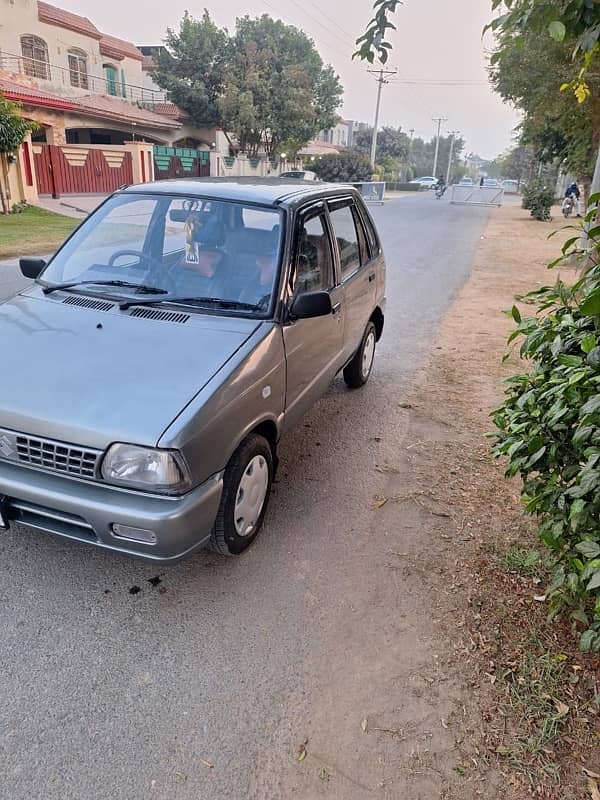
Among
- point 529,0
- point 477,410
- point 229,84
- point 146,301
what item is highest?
point 229,84

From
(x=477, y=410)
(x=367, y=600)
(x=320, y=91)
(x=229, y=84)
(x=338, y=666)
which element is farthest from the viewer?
(x=320, y=91)

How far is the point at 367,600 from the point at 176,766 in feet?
3.99

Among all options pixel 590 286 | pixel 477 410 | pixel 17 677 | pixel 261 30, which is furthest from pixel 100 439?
pixel 261 30

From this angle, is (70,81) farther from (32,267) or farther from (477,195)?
(32,267)

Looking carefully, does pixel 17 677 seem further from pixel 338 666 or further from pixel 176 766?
pixel 338 666

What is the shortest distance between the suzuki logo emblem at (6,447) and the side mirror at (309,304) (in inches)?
63.4

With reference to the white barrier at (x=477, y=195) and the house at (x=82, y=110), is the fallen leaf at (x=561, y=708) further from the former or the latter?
the white barrier at (x=477, y=195)

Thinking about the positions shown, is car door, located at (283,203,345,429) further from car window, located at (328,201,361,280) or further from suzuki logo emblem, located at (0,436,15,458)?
suzuki logo emblem, located at (0,436,15,458)

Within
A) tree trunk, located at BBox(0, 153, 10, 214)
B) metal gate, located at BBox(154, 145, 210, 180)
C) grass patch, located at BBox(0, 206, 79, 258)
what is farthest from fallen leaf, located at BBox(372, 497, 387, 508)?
metal gate, located at BBox(154, 145, 210, 180)

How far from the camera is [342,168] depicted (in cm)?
4306

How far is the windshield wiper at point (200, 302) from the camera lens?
3.35 meters

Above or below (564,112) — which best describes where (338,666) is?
below

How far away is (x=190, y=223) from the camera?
3.77 metres

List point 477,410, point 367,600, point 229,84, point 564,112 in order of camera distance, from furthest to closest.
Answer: point 229,84 < point 564,112 < point 477,410 < point 367,600
